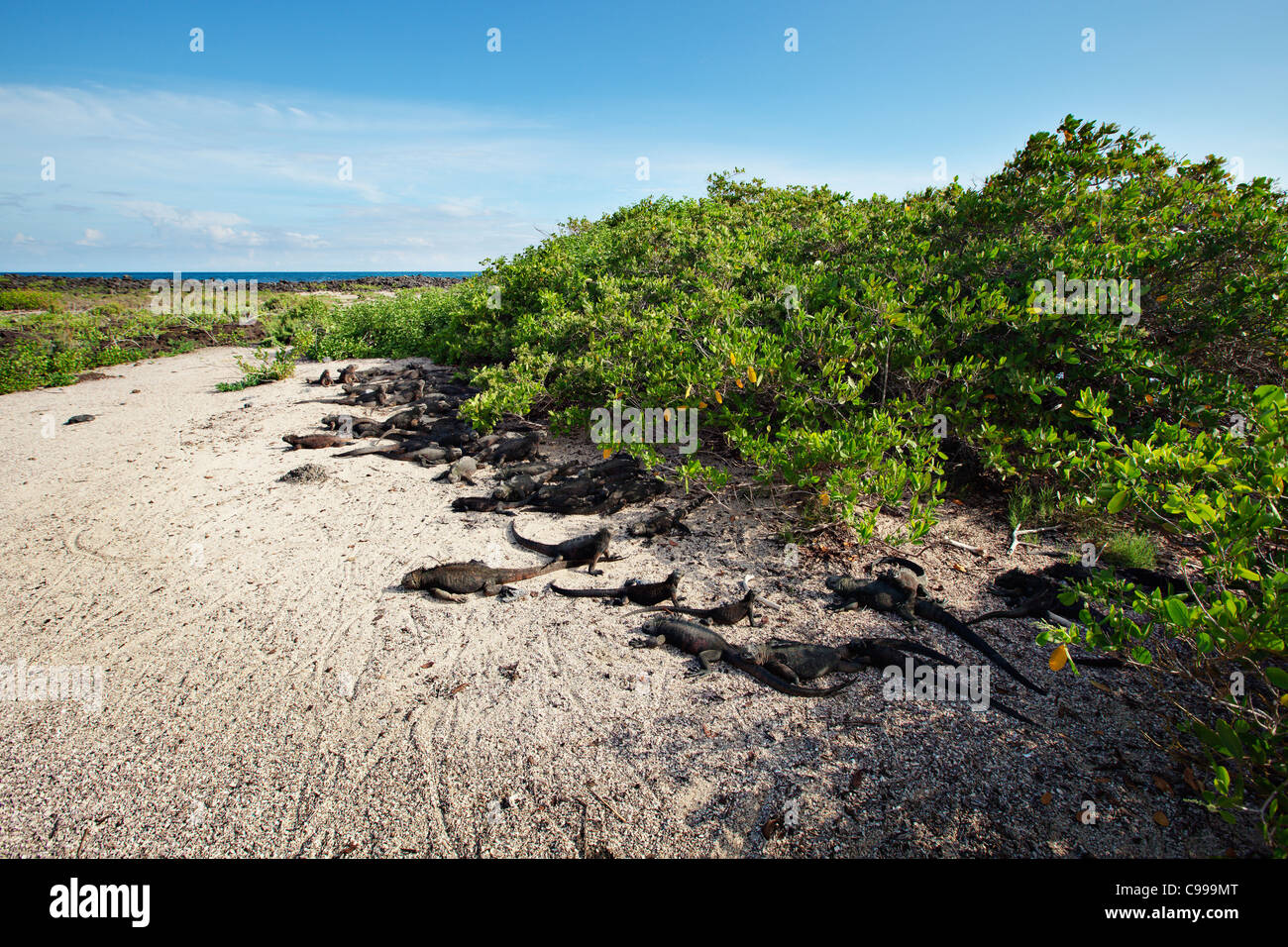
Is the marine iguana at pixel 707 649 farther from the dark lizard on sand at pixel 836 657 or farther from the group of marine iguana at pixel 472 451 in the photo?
the group of marine iguana at pixel 472 451

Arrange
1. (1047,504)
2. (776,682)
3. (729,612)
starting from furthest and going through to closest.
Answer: (1047,504) < (729,612) < (776,682)

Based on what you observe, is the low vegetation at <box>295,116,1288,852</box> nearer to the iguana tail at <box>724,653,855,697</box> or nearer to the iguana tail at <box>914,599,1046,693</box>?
the iguana tail at <box>914,599,1046,693</box>

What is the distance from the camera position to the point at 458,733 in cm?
261

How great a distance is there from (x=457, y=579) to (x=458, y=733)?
4.48 feet

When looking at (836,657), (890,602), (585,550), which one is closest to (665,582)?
(585,550)

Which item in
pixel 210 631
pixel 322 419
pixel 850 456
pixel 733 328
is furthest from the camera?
pixel 322 419

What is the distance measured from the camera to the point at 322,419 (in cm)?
794

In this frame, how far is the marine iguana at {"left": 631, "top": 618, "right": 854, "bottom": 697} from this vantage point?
279 cm

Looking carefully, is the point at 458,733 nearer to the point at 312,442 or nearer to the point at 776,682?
the point at 776,682

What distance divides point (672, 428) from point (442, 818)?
3865 mm

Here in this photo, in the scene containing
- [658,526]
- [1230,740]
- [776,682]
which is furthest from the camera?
[658,526]
